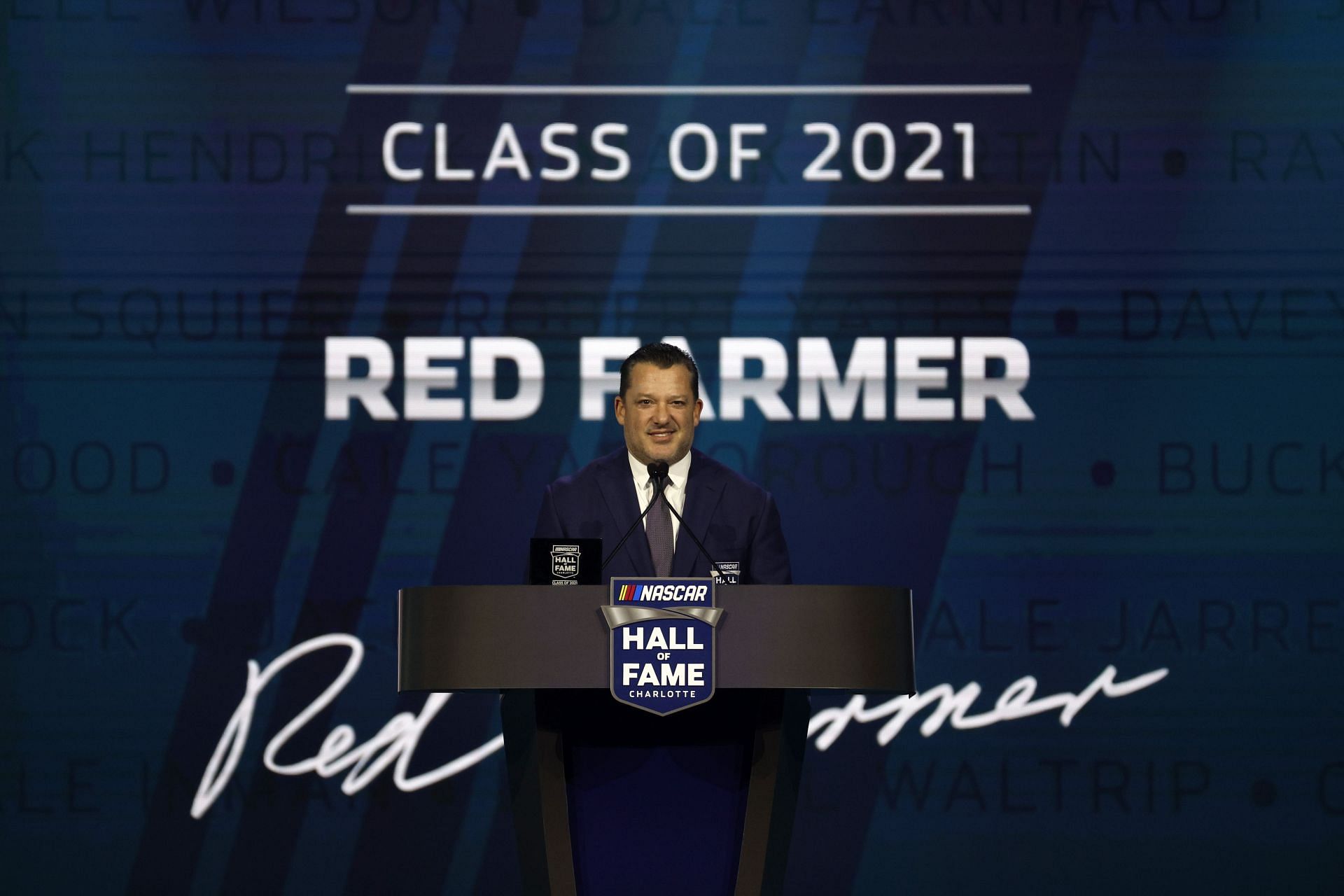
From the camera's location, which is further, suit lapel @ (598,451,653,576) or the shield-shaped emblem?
suit lapel @ (598,451,653,576)

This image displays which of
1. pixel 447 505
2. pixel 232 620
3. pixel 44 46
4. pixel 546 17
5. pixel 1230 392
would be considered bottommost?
pixel 232 620

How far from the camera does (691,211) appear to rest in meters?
4.68

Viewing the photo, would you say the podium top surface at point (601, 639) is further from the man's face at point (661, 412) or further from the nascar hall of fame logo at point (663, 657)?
the man's face at point (661, 412)

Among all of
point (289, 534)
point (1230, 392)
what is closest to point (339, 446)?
point (289, 534)

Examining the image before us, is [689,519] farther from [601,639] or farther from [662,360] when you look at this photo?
[601,639]

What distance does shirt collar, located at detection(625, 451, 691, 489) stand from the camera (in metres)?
Result: 2.78

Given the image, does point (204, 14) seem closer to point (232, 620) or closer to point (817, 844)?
point (232, 620)

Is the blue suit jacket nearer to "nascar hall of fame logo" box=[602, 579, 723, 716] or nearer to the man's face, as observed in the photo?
the man's face

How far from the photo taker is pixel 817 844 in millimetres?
4496

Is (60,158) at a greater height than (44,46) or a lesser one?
lesser

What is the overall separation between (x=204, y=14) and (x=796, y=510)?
233 cm

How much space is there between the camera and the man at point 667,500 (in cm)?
273

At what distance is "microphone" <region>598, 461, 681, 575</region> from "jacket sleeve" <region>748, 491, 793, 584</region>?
194 millimetres
